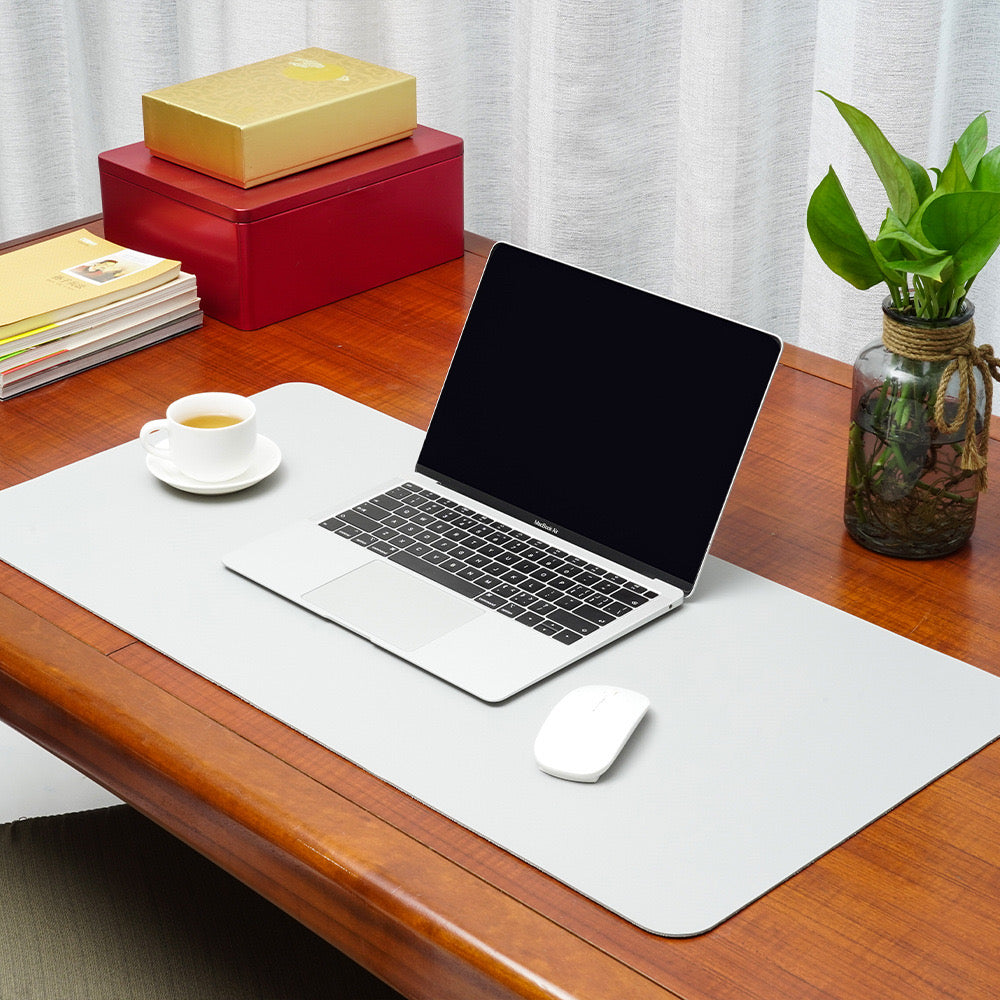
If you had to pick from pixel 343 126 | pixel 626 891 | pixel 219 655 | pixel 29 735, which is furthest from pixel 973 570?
pixel 343 126

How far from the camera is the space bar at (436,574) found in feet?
3.41

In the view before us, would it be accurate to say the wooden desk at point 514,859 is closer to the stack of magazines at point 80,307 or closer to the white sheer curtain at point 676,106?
the stack of magazines at point 80,307

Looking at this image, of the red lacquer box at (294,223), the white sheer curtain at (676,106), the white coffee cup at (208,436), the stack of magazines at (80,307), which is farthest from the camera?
the white sheer curtain at (676,106)

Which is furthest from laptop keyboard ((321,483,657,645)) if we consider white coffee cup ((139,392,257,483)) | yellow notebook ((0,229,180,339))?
yellow notebook ((0,229,180,339))

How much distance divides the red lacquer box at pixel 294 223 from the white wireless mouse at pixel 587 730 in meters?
0.71

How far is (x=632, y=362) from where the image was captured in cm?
107

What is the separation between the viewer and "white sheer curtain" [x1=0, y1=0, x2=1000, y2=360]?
1682 millimetres

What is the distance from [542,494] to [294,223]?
0.51m

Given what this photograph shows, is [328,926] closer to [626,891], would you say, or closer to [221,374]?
[626,891]

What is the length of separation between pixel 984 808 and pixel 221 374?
808 millimetres

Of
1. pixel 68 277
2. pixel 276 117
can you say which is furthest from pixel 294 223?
pixel 68 277

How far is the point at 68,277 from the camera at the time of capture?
1.44 meters

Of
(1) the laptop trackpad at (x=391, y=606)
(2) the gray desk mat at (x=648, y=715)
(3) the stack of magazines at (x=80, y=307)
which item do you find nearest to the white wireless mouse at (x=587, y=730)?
(2) the gray desk mat at (x=648, y=715)

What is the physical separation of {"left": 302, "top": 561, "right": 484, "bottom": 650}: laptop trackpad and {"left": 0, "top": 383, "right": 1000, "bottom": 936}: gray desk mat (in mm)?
15
